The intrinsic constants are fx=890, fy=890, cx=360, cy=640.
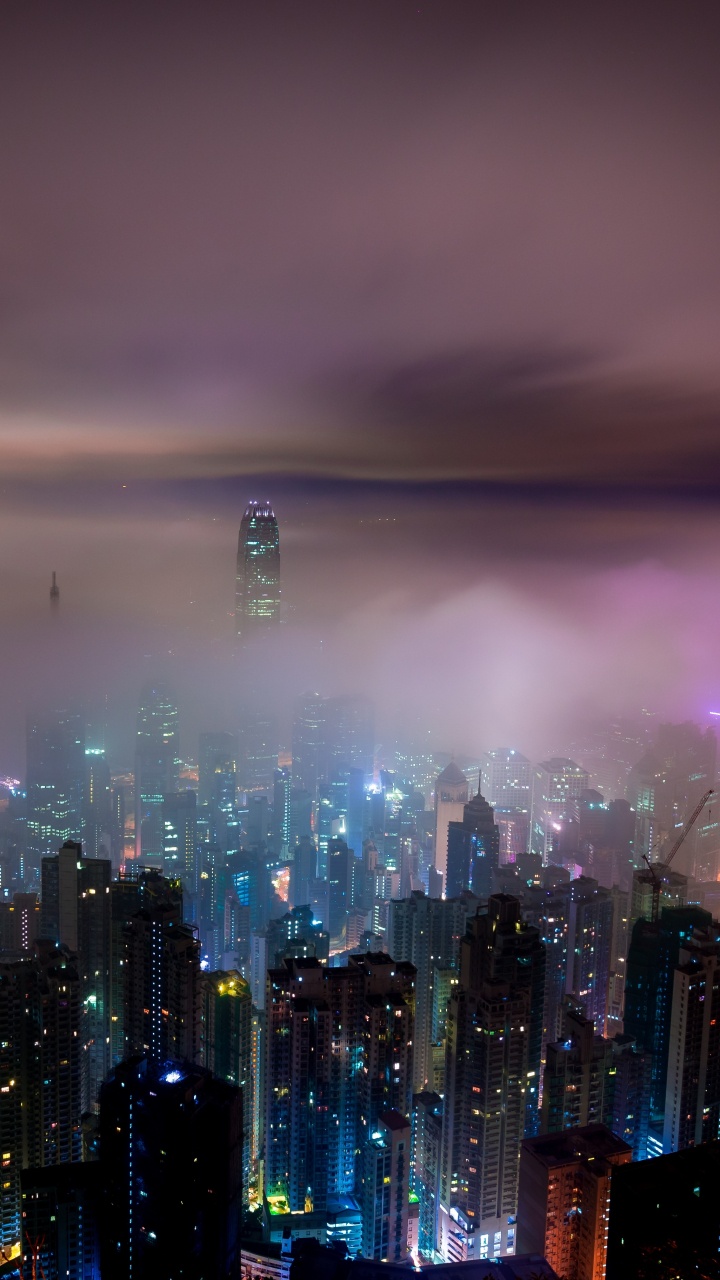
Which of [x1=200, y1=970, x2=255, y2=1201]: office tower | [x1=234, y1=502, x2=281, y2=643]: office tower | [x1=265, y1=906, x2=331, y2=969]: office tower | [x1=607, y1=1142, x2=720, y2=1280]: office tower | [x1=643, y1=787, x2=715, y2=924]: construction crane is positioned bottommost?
[x1=265, y1=906, x2=331, y2=969]: office tower

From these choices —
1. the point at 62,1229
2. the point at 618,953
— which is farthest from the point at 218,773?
the point at 62,1229

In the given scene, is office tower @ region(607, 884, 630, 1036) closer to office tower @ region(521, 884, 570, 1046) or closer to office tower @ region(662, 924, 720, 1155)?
office tower @ region(521, 884, 570, 1046)

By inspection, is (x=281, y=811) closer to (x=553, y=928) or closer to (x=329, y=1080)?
(x=553, y=928)

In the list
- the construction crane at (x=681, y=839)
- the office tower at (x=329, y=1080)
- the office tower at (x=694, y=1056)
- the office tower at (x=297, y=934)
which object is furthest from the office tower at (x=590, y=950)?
the office tower at (x=329, y=1080)

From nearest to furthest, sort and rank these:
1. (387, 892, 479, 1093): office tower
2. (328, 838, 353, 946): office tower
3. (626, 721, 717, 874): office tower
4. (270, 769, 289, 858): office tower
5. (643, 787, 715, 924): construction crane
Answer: (387, 892, 479, 1093): office tower < (626, 721, 717, 874): office tower < (643, 787, 715, 924): construction crane < (328, 838, 353, 946): office tower < (270, 769, 289, 858): office tower

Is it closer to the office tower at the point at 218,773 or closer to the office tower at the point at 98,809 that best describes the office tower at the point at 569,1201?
the office tower at the point at 98,809

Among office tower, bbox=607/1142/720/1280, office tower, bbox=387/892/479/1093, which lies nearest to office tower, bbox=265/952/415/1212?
office tower, bbox=387/892/479/1093

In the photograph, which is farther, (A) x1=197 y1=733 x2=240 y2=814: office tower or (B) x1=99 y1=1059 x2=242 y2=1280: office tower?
(A) x1=197 y1=733 x2=240 y2=814: office tower
